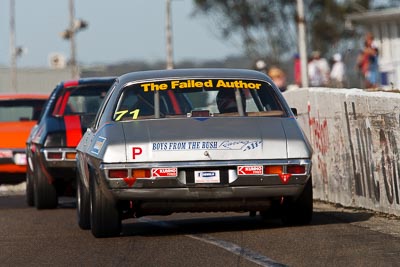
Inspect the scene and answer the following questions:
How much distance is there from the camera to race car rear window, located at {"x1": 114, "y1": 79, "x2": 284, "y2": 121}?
1142cm

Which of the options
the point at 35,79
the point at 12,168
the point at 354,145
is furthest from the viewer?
the point at 35,79

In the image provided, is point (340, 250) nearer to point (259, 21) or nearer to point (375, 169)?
point (375, 169)

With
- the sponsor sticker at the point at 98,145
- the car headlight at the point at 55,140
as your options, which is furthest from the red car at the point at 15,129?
the sponsor sticker at the point at 98,145

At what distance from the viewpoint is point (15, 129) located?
18.7m

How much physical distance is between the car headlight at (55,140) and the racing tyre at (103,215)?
3.84 metres

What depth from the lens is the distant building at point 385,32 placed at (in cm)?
4813

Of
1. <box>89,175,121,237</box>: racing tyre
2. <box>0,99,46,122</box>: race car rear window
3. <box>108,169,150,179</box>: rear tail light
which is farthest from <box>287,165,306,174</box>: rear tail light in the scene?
<box>0,99,46,122</box>: race car rear window

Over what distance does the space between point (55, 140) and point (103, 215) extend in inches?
164

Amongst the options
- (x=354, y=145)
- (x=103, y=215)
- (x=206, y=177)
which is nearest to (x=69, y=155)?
(x=354, y=145)

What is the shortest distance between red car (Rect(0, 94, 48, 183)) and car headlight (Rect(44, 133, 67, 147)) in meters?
3.64

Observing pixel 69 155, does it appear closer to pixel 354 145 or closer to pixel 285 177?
pixel 354 145

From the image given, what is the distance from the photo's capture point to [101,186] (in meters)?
10.8

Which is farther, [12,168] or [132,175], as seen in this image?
[12,168]

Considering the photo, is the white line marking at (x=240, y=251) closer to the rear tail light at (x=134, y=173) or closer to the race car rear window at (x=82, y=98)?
the rear tail light at (x=134, y=173)
